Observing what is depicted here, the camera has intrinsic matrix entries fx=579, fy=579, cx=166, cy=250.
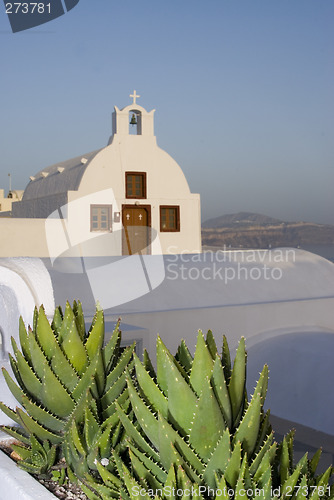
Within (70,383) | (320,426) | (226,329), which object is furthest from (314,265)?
(70,383)

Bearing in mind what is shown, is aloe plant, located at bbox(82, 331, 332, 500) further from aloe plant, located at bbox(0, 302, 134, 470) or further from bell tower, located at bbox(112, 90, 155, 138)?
bell tower, located at bbox(112, 90, 155, 138)

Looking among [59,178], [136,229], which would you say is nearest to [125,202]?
[136,229]

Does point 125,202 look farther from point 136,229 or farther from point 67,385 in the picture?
point 67,385

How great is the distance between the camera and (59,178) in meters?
21.4

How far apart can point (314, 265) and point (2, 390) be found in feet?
23.8

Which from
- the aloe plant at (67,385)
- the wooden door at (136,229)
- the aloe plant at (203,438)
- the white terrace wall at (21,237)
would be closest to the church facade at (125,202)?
the wooden door at (136,229)

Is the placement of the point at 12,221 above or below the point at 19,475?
above

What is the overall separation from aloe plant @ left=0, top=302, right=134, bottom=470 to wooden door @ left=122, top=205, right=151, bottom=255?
53.3 feet

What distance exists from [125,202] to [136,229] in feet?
3.27

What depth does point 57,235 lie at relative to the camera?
19.3 m

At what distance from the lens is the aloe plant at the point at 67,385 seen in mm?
3004

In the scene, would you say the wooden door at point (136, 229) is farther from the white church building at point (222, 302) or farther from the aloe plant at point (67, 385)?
the aloe plant at point (67, 385)

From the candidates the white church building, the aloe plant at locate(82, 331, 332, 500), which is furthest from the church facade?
the aloe plant at locate(82, 331, 332, 500)

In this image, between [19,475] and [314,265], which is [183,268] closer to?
[314,265]
